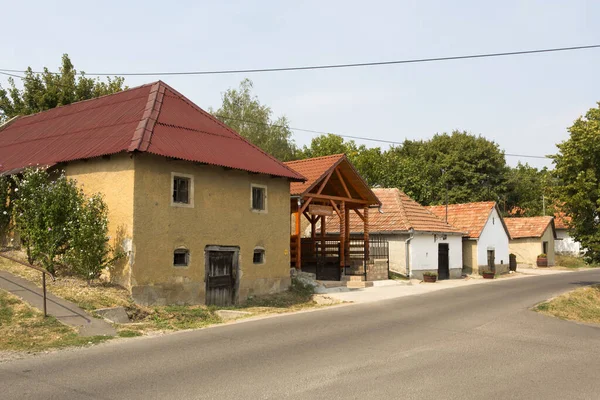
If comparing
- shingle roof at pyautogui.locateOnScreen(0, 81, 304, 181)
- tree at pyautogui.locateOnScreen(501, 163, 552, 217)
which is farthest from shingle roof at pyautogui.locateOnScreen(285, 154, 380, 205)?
tree at pyautogui.locateOnScreen(501, 163, 552, 217)

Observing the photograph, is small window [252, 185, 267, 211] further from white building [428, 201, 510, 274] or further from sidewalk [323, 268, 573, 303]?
white building [428, 201, 510, 274]

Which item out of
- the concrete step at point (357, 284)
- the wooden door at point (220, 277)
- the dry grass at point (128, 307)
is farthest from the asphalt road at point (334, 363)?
the concrete step at point (357, 284)

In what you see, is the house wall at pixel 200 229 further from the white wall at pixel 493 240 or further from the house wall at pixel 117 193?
the white wall at pixel 493 240

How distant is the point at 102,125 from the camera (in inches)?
720

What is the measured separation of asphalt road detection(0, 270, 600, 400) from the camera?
7.45 meters

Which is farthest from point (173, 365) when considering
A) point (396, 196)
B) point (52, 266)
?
point (396, 196)

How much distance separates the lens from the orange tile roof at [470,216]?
36.5 m

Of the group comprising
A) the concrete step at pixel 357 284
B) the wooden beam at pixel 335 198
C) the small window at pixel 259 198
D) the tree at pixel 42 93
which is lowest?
the concrete step at pixel 357 284

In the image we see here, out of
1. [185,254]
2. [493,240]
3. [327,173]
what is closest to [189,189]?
[185,254]

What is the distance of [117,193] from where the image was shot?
51.3 ft

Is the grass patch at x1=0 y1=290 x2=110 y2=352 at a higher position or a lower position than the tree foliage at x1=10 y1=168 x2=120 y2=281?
lower

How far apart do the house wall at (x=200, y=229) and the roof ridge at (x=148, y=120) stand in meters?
0.45

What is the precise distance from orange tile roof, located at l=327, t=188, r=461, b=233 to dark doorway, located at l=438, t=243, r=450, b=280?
3.41 feet

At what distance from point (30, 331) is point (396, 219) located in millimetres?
22687
